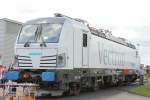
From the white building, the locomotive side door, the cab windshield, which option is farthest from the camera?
the white building

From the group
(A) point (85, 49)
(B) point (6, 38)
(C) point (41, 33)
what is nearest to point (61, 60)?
(C) point (41, 33)

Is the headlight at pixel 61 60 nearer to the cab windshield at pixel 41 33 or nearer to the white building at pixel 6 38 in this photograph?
the cab windshield at pixel 41 33

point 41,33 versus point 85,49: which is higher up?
point 41,33

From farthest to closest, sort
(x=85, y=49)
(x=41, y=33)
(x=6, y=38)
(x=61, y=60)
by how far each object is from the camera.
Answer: (x=6, y=38) < (x=85, y=49) < (x=41, y=33) < (x=61, y=60)

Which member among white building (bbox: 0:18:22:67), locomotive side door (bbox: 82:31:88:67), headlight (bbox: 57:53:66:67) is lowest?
headlight (bbox: 57:53:66:67)

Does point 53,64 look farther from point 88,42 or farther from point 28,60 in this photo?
point 88,42

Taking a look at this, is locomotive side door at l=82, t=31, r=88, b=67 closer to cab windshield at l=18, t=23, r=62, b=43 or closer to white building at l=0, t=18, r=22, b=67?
cab windshield at l=18, t=23, r=62, b=43

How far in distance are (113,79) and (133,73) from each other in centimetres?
872

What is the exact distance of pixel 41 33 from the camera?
67.5 feet

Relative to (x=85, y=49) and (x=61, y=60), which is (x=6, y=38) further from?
(x=61, y=60)

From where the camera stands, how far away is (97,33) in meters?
25.9

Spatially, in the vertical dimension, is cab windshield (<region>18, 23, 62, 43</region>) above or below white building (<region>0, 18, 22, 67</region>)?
below

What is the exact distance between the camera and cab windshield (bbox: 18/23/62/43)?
2014 centimetres

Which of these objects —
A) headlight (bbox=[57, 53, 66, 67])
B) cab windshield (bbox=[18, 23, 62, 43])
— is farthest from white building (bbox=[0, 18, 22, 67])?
headlight (bbox=[57, 53, 66, 67])
